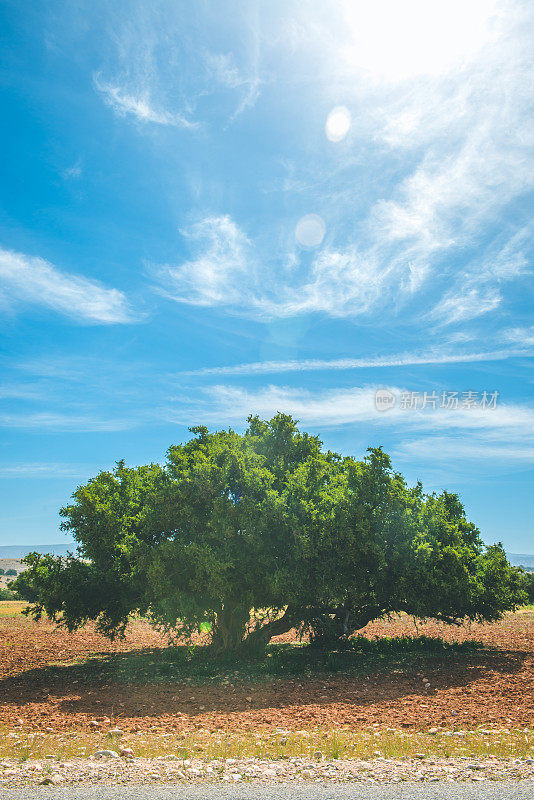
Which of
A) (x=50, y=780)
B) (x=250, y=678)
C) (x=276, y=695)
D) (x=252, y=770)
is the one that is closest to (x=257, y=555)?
(x=250, y=678)

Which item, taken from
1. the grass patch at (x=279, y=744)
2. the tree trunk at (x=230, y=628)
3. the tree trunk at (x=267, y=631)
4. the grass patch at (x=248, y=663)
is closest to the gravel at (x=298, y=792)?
the grass patch at (x=279, y=744)

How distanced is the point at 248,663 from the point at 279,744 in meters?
11.8

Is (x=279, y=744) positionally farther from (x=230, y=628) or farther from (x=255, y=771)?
(x=230, y=628)

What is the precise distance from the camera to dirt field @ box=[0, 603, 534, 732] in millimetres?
14195

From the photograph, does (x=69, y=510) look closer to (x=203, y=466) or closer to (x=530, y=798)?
(x=203, y=466)

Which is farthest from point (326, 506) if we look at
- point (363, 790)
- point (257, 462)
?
point (363, 790)

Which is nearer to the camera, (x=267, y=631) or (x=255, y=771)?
(x=255, y=771)

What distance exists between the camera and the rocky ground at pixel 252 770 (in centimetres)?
956

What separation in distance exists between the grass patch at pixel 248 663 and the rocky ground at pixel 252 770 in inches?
390

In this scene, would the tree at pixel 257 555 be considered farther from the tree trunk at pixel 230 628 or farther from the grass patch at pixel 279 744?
the grass patch at pixel 279 744

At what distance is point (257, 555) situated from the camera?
73.0 feet

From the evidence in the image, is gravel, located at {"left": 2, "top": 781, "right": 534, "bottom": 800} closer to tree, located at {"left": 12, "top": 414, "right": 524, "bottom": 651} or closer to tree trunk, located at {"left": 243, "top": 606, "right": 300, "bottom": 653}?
tree, located at {"left": 12, "top": 414, "right": 524, "bottom": 651}

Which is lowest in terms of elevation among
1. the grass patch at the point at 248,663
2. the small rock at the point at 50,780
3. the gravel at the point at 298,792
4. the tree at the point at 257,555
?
the grass patch at the point at 248,663

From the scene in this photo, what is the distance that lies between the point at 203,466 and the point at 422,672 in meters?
12.4
